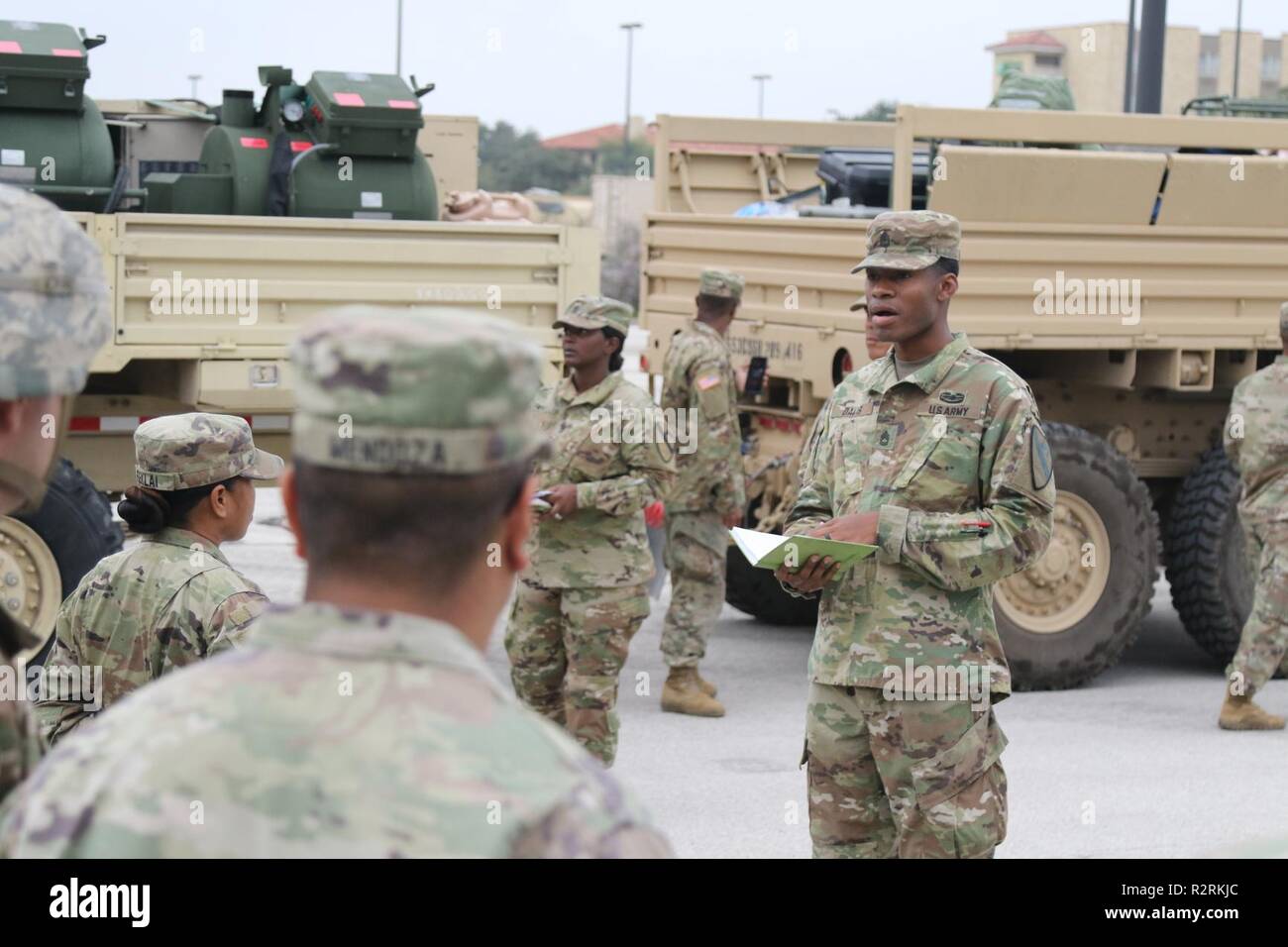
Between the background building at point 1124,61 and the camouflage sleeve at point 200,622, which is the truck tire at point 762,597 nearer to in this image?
the camouflage sleeve at point 200,622

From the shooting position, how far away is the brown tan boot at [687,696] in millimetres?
7312

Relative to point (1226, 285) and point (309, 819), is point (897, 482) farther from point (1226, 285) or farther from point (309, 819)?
point (1226, 285)

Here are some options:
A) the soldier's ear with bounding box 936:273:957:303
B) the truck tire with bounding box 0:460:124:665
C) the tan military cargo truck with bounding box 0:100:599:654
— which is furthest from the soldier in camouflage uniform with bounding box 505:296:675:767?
the soldier's ear with bounding box 936:273:957:303

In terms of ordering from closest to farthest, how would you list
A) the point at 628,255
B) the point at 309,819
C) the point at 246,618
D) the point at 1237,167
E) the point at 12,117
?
the point at 309,819
the point at 246,618
the point at 12,117
the point at 1237,167
the point at 628,255

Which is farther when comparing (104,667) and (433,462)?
(104,667)

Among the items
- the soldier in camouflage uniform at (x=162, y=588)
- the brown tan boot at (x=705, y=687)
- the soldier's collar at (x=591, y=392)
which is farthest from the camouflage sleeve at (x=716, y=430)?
the soldier in camouflage uniform at (x=162, y=588)

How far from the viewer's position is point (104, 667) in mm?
3367

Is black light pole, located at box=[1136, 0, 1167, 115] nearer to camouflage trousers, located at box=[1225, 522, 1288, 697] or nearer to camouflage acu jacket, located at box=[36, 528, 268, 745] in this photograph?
camouflage trousers, located at box=[1225, 522, 1288, 697]

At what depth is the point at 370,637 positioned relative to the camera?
149 centimetres

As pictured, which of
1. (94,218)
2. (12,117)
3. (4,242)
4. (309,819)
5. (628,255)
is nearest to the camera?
(309,819)

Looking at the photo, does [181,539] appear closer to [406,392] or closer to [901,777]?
[901,777]

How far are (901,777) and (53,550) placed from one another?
3.86 meters

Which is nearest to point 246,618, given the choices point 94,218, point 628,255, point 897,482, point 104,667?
point 104,667

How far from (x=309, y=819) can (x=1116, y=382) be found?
22.6ft
